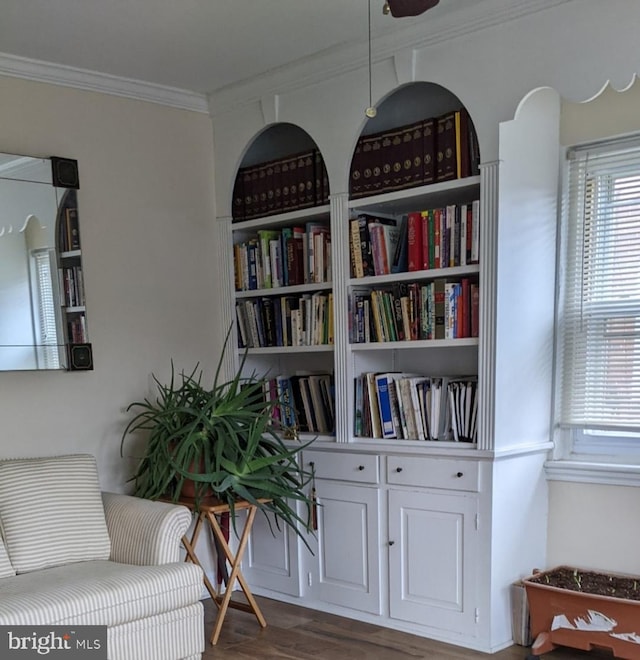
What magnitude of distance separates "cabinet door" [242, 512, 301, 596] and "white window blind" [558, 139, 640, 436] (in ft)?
4.79

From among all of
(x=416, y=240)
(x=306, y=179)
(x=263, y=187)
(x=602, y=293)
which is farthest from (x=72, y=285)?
(x=602, y=293)

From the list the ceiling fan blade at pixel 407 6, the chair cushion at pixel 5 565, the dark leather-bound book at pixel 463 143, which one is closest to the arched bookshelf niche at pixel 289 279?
the dark leather-bound book at pixel 463 143

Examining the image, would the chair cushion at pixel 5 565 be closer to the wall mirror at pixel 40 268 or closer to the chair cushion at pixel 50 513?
the chair cushion at pixel 50 513

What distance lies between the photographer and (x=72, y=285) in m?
3.32

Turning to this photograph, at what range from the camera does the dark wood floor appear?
2.85 metres

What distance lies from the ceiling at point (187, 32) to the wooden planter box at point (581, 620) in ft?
7.55

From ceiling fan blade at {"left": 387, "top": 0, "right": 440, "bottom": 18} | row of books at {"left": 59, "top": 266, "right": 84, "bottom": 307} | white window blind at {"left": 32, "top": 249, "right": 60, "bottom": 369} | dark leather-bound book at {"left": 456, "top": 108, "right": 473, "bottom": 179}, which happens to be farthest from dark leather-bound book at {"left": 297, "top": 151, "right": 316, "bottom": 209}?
ceiling fan blade at {"left": 387, "top": 0, "right": 440, "bottom": 18}

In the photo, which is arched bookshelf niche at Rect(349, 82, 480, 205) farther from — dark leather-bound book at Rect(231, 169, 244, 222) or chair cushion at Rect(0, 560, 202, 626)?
chair cushion at Rect(0, 560, 202, 626)

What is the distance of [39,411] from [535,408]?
221 cm

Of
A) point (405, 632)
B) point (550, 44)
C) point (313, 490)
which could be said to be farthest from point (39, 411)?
point (550, 44)

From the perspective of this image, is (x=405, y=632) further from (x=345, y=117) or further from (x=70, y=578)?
(x=345, y=117)

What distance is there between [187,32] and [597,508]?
8.68 ft

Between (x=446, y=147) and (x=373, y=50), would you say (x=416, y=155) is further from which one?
(x=373, y=50)

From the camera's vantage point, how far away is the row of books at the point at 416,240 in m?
2.96
